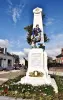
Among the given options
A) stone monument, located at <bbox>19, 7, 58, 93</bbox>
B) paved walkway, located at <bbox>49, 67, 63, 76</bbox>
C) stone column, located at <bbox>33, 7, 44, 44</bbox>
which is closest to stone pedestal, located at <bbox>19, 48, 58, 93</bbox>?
stone monument, located at <bbox>19, 7, 58, 93</bbox>

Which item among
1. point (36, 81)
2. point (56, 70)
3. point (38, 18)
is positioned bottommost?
point (36, 81)

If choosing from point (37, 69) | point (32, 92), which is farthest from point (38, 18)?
point (32, 92)

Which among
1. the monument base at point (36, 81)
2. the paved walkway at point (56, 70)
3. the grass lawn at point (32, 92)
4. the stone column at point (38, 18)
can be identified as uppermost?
the stone column at point (38, 18)

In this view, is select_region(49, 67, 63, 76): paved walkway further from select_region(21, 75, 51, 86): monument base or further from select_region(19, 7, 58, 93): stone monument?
select_region(21, 75, 51, 86): monument base

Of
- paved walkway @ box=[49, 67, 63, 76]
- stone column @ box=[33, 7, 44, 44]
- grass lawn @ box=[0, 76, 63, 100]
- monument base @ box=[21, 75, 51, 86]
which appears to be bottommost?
grass lawn @ box=[0, 76, 63, 100]

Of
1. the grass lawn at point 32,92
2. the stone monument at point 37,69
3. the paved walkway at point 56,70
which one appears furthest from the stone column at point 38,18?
the paved walkway at point 56,70

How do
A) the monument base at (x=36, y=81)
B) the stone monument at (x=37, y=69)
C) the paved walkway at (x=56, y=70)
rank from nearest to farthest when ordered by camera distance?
the monument base at (x=36, y=81)
the stone monument at (x=37, y=69)
the paved walkway at (x=56, y=70)

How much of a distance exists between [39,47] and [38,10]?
327 cm

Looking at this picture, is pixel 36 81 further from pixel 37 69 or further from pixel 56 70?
pixel 56 70

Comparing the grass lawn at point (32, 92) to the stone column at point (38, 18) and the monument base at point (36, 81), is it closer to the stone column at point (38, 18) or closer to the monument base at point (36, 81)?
the monument base at point (36, 81)

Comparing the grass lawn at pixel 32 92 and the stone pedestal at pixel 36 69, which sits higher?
the stone pedestal at pixel 36 69

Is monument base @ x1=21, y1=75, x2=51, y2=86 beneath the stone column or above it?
beneath

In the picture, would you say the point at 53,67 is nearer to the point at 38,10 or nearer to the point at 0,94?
the point at 38,10

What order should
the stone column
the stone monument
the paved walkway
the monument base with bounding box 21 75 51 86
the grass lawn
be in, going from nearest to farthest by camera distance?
the grass lawn < the monument base with bounding box 21 75 51 86 < the stone monument < the stone column < the paved walkway
